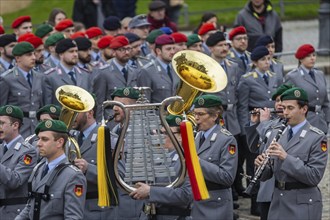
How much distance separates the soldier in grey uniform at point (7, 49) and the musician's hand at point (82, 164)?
200 inches

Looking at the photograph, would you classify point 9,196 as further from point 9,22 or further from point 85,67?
point 9,22

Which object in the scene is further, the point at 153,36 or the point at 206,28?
the point at 206,28

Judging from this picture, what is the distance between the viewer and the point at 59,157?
500 inches

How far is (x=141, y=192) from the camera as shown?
1270 cm

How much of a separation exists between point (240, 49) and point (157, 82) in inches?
82.2

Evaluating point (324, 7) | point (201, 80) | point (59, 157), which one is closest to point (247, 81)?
point (201, 80)

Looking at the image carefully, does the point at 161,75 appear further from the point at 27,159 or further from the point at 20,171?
the point at 20,171

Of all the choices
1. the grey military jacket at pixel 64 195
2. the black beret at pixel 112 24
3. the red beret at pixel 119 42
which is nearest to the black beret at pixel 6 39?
the red beret at pixel 119 42

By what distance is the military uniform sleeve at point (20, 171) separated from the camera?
13.4 metres

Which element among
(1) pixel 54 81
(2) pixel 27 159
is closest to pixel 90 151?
(2) pixel 27 159

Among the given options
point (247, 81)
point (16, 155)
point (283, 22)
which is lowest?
point (283, 22)

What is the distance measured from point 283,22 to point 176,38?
1209cm

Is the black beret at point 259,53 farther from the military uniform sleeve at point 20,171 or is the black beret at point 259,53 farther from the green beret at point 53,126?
the green beret at point 53,126

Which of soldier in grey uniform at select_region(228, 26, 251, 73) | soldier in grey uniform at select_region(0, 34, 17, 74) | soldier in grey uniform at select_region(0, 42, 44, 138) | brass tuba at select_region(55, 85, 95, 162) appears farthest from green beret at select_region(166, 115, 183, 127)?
soldier in grey uniform at select_region(228, 26, 251, 73)
